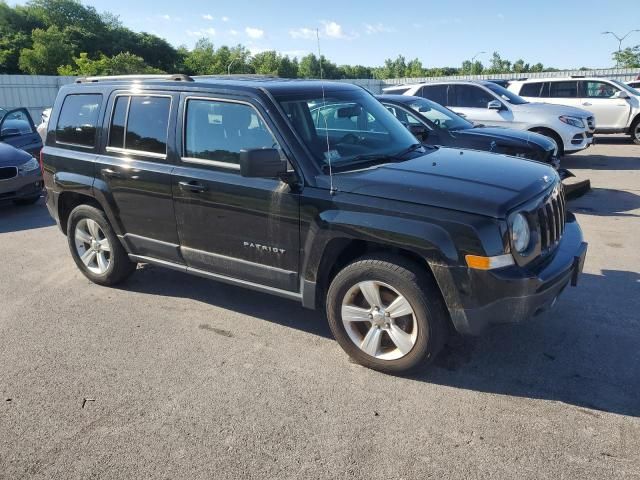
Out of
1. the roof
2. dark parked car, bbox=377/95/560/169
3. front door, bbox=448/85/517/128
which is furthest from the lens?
→ front door, bbox=448/85/517/128

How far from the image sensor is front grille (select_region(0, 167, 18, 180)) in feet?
28.7

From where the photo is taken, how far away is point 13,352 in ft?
13.5

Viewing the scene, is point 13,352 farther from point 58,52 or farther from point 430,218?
point 58,52

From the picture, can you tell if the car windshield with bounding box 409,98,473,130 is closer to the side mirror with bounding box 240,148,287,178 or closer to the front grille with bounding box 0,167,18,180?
the side mirror with bounding box 240,148,287,178

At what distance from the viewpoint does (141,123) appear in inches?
181

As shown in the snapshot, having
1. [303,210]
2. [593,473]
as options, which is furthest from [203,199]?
[593,473]

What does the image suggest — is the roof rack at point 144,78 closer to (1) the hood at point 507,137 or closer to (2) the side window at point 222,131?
(2) the side window at point 222,131

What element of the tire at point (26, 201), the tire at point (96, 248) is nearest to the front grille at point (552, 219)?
the tire at point (96, 248)

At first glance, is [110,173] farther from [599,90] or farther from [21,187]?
[599,90]

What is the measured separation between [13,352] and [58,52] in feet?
187

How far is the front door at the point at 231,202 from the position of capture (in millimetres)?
3863

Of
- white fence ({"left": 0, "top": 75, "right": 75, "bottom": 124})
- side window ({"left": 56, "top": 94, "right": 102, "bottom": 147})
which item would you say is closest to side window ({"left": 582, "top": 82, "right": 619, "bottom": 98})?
side window ({"left": 56, "top": 94, "right": 102, "bottom": 147})

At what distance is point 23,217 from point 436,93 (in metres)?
8.81

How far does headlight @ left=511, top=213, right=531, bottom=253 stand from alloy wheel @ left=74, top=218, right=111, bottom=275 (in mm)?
3622
